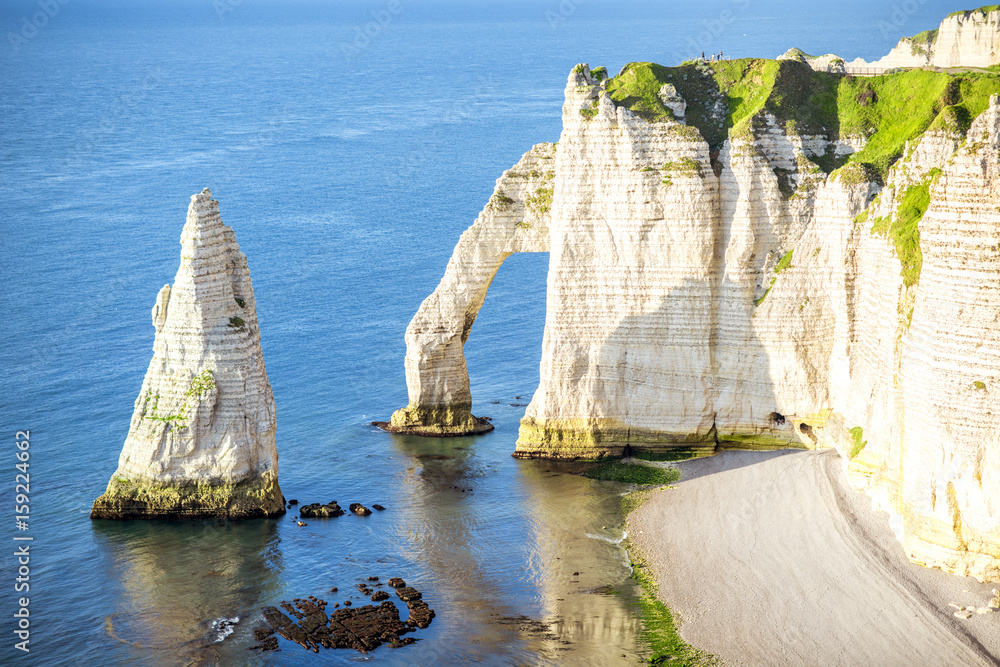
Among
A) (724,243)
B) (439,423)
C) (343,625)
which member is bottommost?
(343,625)

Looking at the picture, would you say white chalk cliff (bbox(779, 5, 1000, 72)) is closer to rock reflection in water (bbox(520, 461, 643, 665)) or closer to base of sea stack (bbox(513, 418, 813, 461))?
base of sea stack (bbox(513, 418, 813, 461))

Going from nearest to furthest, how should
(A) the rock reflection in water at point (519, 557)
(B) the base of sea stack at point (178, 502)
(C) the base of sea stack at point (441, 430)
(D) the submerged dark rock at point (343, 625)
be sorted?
(D) the submerged dark rock at point (343, 625) < (A) the rock reflection in water at point (519, 557) < (B) the base of sea stack at point (178, 502) < (C) the base of sea stack at point (441, 430)

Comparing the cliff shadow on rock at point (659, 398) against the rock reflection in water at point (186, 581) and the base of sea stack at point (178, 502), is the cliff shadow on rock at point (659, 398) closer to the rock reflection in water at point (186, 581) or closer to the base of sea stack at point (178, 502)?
the base of sea stack at point (178, 502)

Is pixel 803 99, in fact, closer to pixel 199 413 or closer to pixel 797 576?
pixel 797 576

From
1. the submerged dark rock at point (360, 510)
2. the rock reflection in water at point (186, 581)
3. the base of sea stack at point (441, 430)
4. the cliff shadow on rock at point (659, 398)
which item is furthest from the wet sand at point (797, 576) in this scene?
the rock reflection in water at point (186, 581)

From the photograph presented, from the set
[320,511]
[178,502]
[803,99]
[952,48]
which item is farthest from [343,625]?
[952,48]
